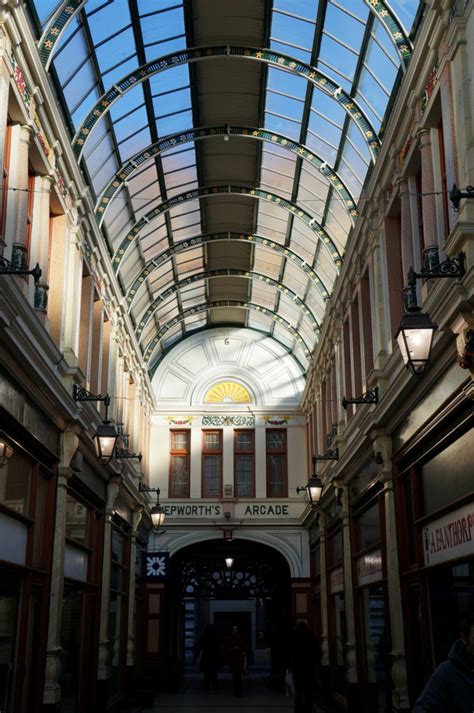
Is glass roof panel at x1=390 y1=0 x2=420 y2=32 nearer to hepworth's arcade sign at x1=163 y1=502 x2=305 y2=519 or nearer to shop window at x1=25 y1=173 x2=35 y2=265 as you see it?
shop window at x1=25 y1=173 x2=35 y2=265

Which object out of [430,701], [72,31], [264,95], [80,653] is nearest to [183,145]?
[264,95]

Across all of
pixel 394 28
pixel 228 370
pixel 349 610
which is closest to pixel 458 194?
pixel 394 28

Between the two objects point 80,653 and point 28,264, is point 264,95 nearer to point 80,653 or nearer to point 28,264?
point 28,264

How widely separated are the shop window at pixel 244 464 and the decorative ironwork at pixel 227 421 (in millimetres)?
254

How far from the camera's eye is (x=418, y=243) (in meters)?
9.80

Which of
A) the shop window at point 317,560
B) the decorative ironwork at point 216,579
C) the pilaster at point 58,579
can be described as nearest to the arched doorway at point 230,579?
the decorative ironwork at point 216,579

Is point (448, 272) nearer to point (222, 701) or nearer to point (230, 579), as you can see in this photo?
point (222, 701)

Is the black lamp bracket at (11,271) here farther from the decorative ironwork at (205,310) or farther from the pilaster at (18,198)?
the decorative ironwork at (205,310)

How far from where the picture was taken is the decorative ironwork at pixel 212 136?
14.3 meters

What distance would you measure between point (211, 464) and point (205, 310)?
4.28 m

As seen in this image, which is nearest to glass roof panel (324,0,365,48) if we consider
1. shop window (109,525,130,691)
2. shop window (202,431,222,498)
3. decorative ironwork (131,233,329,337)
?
decorative ironwork (131,233,329,337)

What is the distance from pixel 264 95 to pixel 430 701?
492 inches

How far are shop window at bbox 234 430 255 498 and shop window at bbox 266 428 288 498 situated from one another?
1.47 feet

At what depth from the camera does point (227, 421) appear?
24.4 metres
